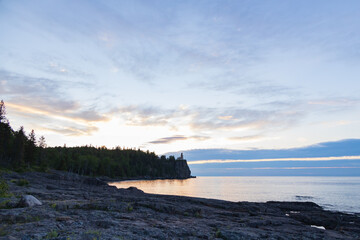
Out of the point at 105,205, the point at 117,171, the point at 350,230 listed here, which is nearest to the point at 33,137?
the point at 117,171

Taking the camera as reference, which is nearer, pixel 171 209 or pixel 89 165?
A: pixel 171 209

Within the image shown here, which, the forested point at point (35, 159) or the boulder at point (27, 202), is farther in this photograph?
the forested point at point (35, 159)

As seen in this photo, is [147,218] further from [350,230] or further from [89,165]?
[89,165]

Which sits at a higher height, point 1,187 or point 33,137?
point 33,137

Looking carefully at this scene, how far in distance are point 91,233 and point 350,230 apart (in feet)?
114

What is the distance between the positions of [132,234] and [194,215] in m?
13.3

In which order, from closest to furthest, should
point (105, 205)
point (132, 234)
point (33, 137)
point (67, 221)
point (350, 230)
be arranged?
point (132, 234) → point (67, 221) → point (105, 205) → point (350, 230) → point (33, 137)

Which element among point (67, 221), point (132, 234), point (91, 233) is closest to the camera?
point (91, 233)

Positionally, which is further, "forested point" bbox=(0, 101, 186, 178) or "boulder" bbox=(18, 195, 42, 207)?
"forested point" bbox=(0, 101, 186, 178)

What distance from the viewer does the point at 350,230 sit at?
3278cm

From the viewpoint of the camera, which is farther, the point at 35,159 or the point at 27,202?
the point at 35,159

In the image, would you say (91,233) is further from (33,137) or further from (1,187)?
(33,137)

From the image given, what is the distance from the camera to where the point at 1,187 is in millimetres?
25172

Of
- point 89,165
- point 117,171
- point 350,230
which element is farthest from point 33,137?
point 350,230
